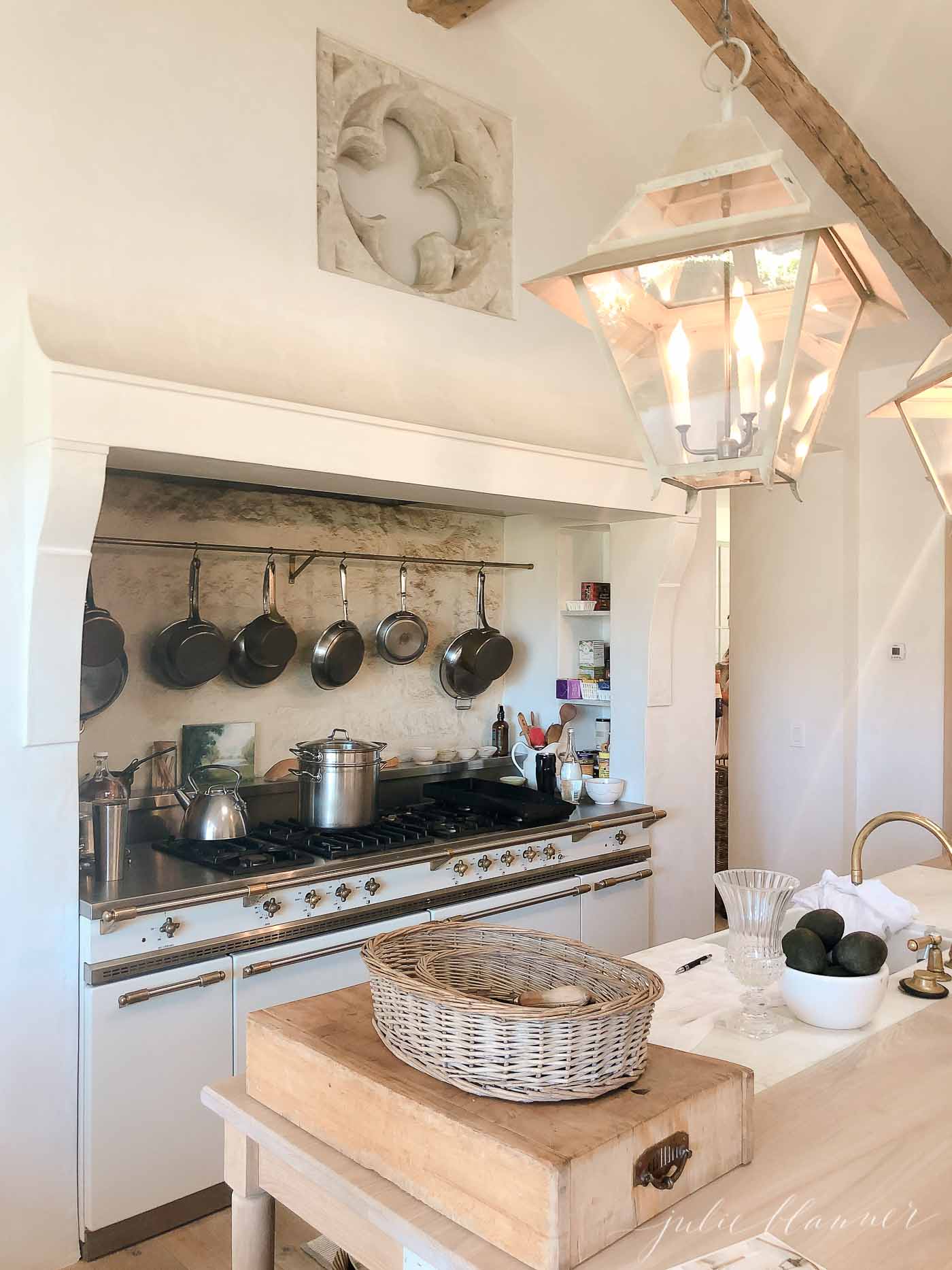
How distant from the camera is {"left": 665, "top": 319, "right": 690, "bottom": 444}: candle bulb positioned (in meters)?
1.53

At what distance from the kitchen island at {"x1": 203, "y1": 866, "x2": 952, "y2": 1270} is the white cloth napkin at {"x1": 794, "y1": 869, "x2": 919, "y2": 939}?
668mm

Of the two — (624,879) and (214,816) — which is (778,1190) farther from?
(624,879)

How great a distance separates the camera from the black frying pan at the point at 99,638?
3.00 metres

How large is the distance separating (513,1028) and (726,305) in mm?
1015

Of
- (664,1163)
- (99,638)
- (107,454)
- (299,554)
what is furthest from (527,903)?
(664,1163)

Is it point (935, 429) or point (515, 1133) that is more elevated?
point (935, 429)

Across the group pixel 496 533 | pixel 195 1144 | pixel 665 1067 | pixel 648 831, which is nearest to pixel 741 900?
pixel 665 1067

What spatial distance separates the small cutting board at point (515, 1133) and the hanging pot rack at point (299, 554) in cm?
195

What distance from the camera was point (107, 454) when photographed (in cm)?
261

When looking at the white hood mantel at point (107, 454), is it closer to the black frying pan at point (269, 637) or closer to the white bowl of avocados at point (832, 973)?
the black frying pan at point (269, 637)

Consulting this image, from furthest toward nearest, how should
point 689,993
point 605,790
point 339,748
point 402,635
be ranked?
point 605,790
point 402,635
point 339,748
point 689,993

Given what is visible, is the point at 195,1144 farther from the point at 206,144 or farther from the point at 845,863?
the point at 845,863

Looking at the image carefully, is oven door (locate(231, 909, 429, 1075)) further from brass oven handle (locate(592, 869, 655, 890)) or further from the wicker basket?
the wicker basket

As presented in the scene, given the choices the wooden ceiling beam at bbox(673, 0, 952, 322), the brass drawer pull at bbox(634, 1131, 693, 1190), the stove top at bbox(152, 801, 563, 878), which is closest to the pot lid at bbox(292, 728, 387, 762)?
the stove top at bbox(152, 801, 563, 878)
